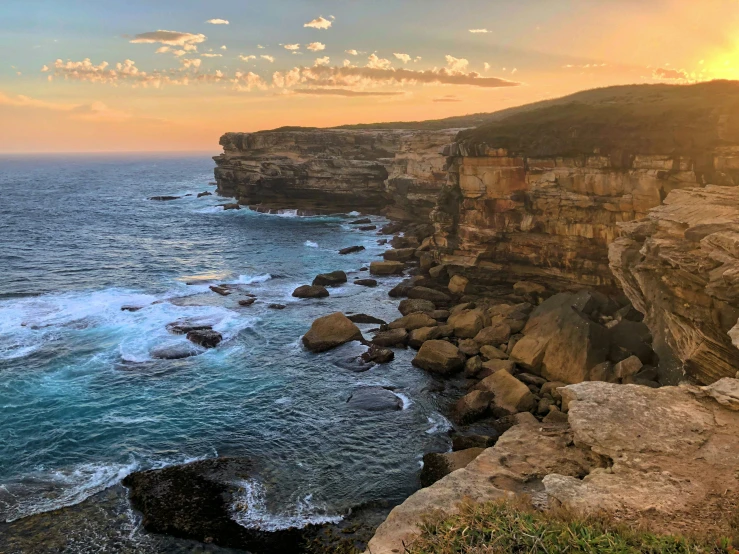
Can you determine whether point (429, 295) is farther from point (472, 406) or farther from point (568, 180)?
point (472, 406)

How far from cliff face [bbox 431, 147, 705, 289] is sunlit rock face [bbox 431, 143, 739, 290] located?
2.1 inches

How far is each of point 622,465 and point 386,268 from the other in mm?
35556

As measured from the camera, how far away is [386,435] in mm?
21672

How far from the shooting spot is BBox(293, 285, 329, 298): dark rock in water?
40.3 m

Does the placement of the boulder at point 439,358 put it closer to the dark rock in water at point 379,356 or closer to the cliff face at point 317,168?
the dark rock in water at point 379,356

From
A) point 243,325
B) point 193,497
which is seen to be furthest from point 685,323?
point 243,325

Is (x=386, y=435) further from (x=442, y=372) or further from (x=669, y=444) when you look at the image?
(x=669, y=444)

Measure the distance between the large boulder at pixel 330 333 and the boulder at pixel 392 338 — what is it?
1.17 m

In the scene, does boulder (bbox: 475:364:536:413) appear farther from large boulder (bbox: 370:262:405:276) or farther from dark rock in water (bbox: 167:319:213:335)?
large boulder (bbox: 370:262:405:276)

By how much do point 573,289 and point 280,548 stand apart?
2327cm

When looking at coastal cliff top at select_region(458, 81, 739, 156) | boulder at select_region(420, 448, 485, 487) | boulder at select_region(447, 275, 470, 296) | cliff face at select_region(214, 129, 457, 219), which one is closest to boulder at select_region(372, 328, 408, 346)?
boulder at select_region(447, 275, 470, 296)

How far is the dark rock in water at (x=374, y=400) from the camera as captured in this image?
23.8 m

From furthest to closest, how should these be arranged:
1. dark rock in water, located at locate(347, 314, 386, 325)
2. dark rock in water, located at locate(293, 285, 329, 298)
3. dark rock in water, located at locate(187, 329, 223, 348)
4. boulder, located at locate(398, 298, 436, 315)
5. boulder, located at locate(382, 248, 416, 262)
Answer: boulder, located at locate(382, 248, 416, 262)
dark rock in water, located at locate(293, 285, 329, 298)
boulder, located at locate(398, 298, 436, 315)
dark rock in water, located at locate(347, 314, 386, 325)
dark rock in water, located at locate(187, 329, 223, 348)

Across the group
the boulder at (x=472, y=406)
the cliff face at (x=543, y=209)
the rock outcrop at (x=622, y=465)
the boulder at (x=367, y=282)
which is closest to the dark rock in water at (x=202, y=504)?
the rock outcrop at (x=622, y=465)
